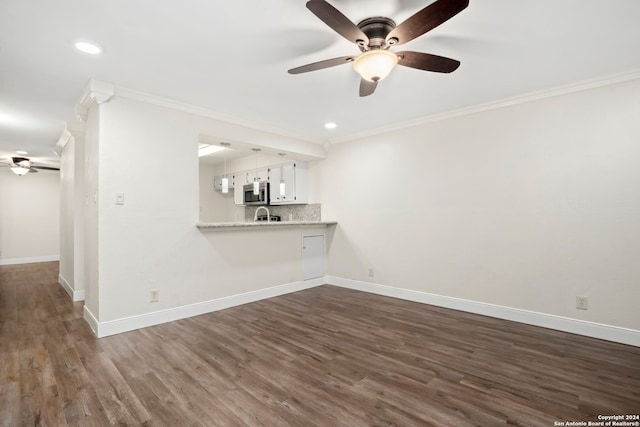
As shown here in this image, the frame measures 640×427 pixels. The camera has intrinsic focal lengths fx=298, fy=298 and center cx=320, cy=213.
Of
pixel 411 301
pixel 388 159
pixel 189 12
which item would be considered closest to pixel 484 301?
pixel 411 301

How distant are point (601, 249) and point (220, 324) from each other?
3.96 m

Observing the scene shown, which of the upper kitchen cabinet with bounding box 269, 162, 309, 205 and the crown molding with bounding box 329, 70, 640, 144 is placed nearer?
the crown molding with bounding box 329, 70, 640, 144

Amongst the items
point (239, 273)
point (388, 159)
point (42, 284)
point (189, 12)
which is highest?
point (189, 12)

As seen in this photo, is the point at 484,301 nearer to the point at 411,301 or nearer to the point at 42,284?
the point at 411,301

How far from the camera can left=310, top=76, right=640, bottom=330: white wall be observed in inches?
112

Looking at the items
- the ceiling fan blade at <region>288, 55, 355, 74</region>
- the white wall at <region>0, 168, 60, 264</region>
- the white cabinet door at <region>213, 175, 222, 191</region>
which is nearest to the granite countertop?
the ceiling fan blade at <region>288, 55, 355, 74</region>

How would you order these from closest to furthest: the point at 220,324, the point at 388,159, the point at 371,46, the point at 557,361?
the point at 371,46, the point at 557,361, the point at 220,324, the point at 388,159

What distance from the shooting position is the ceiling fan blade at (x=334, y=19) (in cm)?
153

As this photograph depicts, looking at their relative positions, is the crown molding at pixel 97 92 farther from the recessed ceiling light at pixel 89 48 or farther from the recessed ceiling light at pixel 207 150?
the recessed ceiling light at pixel 207 150

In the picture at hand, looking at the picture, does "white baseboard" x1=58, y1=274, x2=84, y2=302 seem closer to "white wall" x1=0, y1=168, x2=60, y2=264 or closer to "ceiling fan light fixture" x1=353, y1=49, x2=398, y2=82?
"white wall" x1=0, y1=168, x2=60, y2=264

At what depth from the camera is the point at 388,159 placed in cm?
447

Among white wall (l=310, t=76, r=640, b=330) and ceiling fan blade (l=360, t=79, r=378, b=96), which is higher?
ceiling fan blade (l=360, t=79, r=378, b=96)

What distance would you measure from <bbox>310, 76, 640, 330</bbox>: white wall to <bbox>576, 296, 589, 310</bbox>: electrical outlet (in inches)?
1.7

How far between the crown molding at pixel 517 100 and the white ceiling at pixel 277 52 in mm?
70
